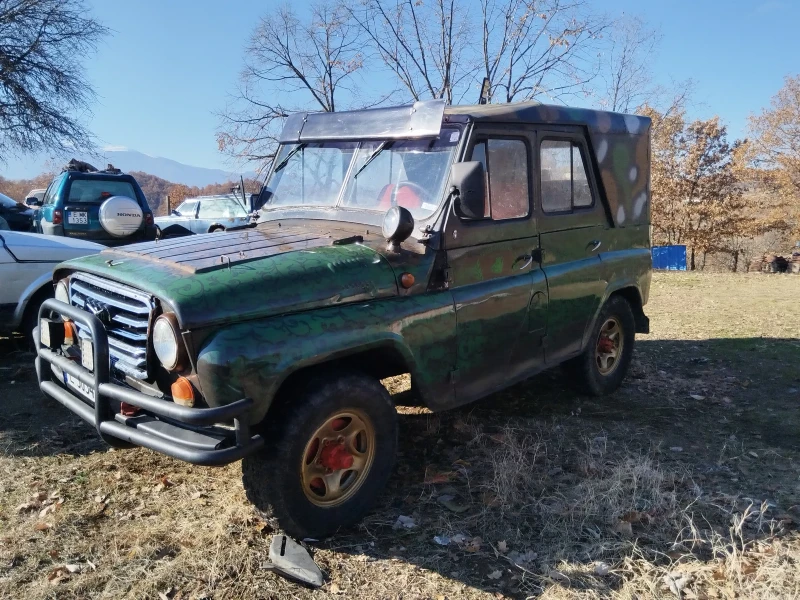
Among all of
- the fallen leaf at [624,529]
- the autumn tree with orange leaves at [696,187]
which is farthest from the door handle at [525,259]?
the autumn tree with orange leaves at [696,187]

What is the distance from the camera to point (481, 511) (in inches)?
140

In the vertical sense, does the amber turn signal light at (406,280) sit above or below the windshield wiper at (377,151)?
below

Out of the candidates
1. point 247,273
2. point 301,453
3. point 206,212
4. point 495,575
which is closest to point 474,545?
point 495,575

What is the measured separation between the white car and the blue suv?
4008mm

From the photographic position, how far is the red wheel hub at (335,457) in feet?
10.5

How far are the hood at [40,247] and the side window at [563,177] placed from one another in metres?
4.34

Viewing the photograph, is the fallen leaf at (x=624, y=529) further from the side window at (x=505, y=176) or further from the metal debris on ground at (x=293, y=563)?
the side window at (x=505, y=176)

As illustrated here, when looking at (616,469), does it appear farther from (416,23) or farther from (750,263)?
(750,263)

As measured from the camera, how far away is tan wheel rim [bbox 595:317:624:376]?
5473 millimetres

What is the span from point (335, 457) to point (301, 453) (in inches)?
9.9

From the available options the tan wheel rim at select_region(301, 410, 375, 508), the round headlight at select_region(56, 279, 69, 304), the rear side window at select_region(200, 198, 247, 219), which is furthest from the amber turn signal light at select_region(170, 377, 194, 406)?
the rear side window at select_region(200, 198, 247, 219)

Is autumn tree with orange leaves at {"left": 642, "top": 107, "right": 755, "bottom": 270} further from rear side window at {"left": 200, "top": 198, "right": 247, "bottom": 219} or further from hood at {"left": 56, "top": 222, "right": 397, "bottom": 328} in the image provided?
hood at {"left": 56, "top": 222, "right": 397, "bottom": 328}

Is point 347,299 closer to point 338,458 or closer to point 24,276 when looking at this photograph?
point 338,458

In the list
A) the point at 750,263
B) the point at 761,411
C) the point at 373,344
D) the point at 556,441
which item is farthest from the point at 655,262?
the point at 373,344
